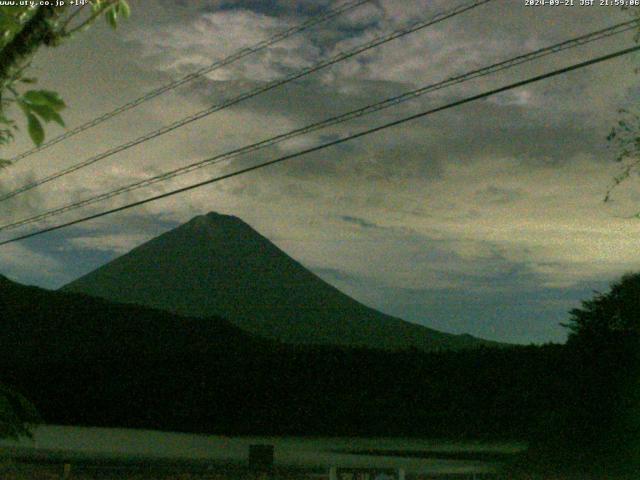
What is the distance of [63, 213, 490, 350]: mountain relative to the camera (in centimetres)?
8556

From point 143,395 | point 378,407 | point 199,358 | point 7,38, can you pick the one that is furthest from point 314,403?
point 7,38

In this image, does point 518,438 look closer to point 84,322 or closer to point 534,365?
point 534,365

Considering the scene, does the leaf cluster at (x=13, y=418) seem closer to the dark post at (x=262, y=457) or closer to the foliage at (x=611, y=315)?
the dark post at (x=262, y=457)

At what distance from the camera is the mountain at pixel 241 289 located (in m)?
85.6

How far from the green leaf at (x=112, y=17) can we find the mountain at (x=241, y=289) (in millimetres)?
73390

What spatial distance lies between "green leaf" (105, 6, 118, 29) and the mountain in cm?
7339

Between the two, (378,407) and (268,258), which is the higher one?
(268,258)

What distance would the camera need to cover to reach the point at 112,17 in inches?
136

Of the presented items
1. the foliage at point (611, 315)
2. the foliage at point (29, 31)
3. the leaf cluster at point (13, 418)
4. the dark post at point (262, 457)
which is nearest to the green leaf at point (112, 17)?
the foliage at point (29, 31)

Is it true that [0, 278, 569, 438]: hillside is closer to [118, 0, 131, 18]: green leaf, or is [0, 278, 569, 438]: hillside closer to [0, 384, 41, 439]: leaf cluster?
[0, 384, 41, 439]: leaf cluster

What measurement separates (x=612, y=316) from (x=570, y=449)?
3.28 m

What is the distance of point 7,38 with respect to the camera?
11.0 ft

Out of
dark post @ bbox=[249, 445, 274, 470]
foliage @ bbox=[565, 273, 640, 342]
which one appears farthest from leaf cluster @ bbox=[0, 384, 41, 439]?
foliage @ bbox=[565, 273, 640, 342]

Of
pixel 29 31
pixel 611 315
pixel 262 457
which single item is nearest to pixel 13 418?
pixel 262 457
